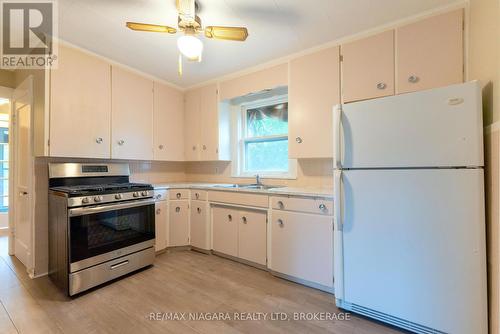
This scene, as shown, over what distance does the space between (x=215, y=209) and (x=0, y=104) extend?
4110 millimetres

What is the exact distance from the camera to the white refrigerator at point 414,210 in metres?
1.29

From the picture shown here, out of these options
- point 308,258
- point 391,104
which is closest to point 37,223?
point 308,258

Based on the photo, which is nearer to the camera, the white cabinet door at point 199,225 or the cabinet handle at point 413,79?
the cabinet handle at point 413,79

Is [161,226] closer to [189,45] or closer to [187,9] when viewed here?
[189,45]

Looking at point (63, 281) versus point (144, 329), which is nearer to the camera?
point (144, 329)

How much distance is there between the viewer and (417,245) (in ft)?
4.68

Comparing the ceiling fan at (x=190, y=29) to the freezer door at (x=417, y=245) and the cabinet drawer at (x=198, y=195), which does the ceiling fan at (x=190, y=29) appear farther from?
the cabinet drawer at (x=198, y=195)

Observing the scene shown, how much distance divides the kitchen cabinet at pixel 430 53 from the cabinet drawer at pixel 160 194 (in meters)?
2.68

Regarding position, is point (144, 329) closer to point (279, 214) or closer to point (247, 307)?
point (247, 307)

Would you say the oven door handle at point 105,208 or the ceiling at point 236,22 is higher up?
the ceiling at point 236,22

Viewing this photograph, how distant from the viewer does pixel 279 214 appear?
2.23 meters

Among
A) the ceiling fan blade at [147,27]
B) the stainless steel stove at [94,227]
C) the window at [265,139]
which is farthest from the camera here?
the window at [265,139]

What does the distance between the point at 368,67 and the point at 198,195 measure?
7.62 feet
